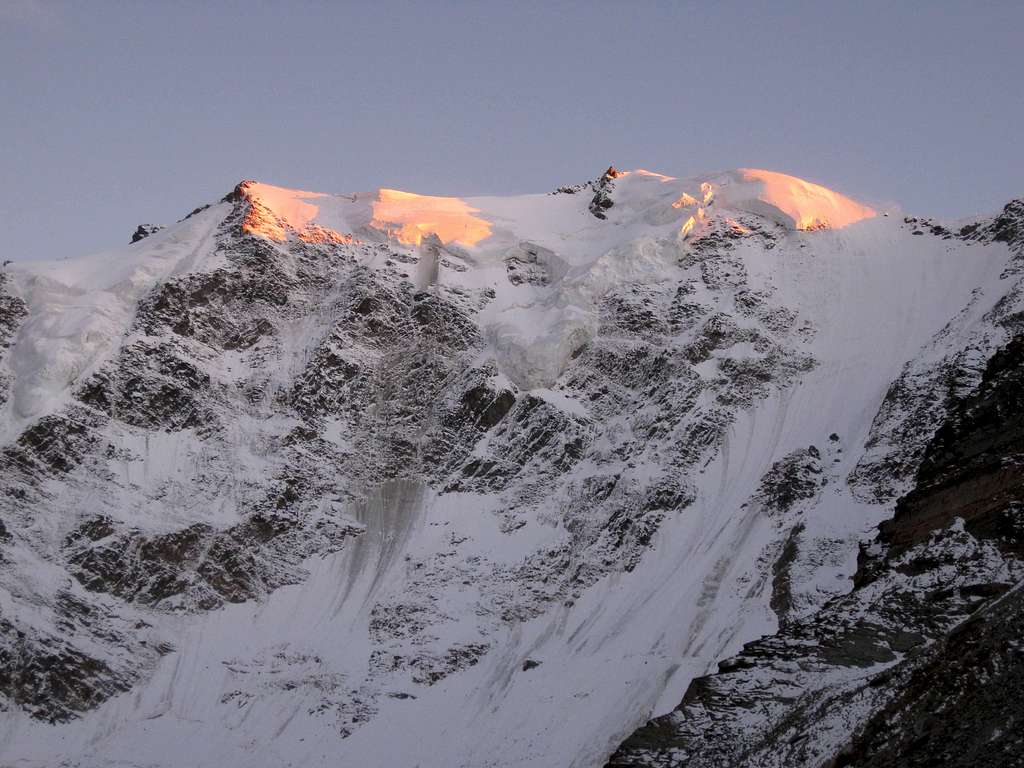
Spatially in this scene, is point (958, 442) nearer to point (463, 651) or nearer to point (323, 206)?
point (463, 651)

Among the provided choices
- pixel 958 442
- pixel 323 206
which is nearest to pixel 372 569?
pixel 323 206

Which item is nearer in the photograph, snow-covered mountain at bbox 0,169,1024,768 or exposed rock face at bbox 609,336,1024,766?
exposed rock face at bbox 609,336,1024,766

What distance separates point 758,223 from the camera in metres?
193

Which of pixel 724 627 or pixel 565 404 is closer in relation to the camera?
pixel 724 627

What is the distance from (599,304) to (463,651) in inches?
1950

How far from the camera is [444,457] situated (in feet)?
547

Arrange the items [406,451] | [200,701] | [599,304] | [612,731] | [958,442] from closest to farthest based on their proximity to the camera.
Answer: [958,442]
[612,731]
[200,701]
[406,451]
[599,304]

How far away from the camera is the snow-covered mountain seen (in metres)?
137

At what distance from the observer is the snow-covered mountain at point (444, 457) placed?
449 feet

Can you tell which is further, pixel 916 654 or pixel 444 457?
pixel 444 457

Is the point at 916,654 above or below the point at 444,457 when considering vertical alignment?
above

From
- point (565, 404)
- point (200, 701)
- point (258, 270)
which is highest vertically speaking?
point (258, 270)

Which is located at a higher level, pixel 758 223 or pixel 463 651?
pixel 758 223

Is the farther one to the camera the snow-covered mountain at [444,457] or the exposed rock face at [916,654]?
the snow-covered mountain at [444,457]
